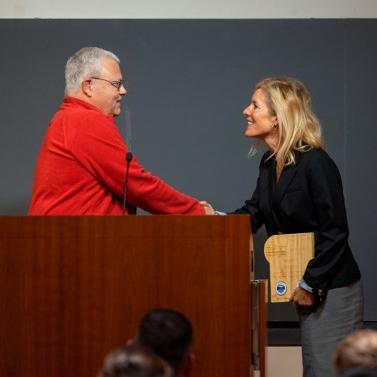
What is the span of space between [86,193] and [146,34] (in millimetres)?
1495

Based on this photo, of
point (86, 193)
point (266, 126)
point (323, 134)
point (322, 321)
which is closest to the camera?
point (86, 193)

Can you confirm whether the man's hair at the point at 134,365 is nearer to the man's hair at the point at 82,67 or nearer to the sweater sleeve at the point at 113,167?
the sweater sleeve at the point at 113,167

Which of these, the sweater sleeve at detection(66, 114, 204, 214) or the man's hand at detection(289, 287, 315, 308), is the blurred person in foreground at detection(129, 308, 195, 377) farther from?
the man's hand at detection(289, 287, 315, 308)

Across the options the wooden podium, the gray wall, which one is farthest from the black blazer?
the gray wall

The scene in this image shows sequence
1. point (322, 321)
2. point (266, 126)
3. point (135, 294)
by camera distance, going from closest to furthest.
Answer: point (135, 294)
point (322, 321)
point (266, 126)

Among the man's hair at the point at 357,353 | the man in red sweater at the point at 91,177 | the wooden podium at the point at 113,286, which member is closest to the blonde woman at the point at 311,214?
the man in red sweater at the point at 91,177

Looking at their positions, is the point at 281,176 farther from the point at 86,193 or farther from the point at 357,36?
the point at 357,36

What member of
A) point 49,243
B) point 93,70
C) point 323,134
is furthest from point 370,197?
point 49,243

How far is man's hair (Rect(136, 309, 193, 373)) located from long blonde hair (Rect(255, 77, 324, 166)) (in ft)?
5.35

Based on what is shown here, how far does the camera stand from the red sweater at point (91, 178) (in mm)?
3473

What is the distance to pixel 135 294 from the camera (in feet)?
10.3

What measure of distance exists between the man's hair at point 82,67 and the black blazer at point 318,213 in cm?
89

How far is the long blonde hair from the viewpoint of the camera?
12.8 ft

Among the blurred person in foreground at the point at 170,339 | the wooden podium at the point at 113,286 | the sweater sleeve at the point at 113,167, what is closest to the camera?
the blurred person in foreground at the point at 170,339
